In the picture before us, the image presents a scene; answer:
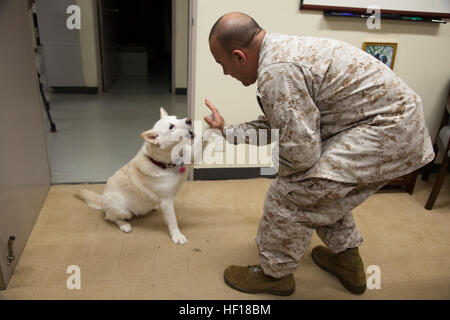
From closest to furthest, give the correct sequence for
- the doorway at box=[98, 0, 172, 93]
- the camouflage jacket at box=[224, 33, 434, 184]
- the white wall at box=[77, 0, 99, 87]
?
1. the camouflage jacket at box=[224, 33, 434, 184]
2. the white wall at box=[77, 0, 99, 87]
3. the doorway at box=[98, 0, 172, 93]

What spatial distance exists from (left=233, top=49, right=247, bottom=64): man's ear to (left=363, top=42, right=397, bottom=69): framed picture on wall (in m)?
1.56

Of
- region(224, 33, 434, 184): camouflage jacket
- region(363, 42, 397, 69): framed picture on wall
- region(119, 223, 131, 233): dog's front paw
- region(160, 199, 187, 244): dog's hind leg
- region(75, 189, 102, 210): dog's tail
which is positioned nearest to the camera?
region(224, 33, 434, 184): camouflage jacket

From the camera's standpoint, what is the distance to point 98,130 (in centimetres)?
336

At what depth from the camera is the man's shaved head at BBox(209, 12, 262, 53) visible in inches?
45.0

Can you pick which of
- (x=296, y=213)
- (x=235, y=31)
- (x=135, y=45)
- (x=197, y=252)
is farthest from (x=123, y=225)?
(x=135, y=45)

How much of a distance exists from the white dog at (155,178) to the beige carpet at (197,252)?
0.13m

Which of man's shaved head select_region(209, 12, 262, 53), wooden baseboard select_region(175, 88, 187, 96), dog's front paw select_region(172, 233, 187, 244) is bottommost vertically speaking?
dog's front paw select_region(172, 233, 187, 244)

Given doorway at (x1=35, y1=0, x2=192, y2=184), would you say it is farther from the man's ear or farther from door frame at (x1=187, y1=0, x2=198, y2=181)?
the man's ear

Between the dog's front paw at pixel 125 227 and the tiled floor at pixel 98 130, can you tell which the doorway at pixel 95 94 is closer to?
the tiled floor at pixel 98 130

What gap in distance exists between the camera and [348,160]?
118 centimetres

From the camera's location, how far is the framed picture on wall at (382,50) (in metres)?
2.36

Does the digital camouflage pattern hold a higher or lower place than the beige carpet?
higher

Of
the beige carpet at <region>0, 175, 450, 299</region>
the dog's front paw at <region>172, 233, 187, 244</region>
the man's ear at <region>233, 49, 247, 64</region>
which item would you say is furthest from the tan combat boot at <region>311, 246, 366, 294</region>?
the man's ear at <region>233, 49, 247, 64</region>

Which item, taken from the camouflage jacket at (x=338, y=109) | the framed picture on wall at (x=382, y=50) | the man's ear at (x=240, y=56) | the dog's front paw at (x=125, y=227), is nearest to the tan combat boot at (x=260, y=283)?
the camouflage jacket at (x=338, y=109)
